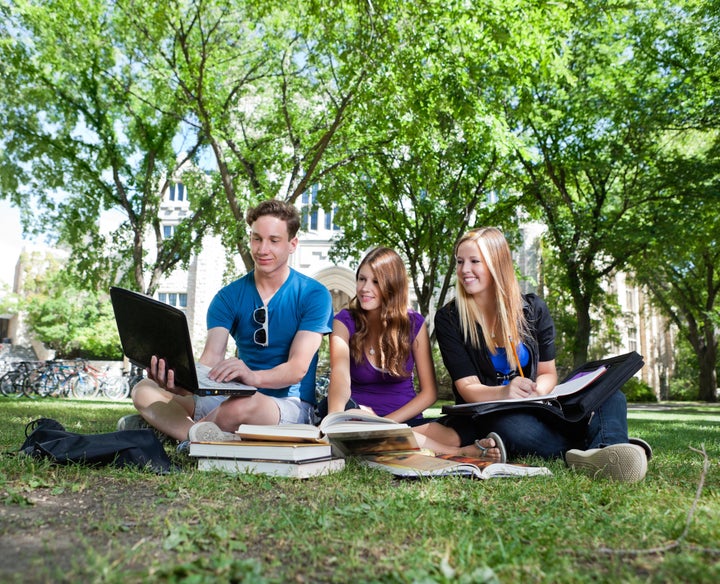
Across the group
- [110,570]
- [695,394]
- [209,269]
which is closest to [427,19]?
[110,570]

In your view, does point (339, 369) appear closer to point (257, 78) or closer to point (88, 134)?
point (257, 78)

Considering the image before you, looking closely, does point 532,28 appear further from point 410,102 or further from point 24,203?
point 24,203

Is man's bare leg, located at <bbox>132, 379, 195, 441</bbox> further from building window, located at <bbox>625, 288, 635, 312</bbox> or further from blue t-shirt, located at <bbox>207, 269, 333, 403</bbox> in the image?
building window, located at <bbox>625, 288, 635, 312</bbox>

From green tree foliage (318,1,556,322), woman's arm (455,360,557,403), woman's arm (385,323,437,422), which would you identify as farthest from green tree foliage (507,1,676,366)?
woman's arm (455,360,557,403)

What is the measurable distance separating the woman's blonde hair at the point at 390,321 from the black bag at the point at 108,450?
1.45 m

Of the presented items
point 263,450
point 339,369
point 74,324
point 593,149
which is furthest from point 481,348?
point 74,324

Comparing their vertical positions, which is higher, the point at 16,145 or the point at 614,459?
the point at 16,145

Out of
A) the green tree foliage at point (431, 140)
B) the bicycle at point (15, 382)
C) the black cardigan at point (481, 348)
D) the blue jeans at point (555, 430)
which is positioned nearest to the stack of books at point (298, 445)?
the blue jeans at point (555, 430)

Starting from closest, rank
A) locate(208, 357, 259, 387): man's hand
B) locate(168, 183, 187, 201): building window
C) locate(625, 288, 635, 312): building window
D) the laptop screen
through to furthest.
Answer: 1. the laptop screen
2. locate(208, 357, 259, 387): man's hand
3. locate(168, 183, 187, 201): building window
4. locate(625, 288, 635, 312): building window

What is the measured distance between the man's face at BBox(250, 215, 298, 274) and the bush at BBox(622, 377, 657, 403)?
24.5 meters

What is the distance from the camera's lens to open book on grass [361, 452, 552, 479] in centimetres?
279

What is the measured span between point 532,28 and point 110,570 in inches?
375

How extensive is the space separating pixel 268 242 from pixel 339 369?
91 cm

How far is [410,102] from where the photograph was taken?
10812 mm
